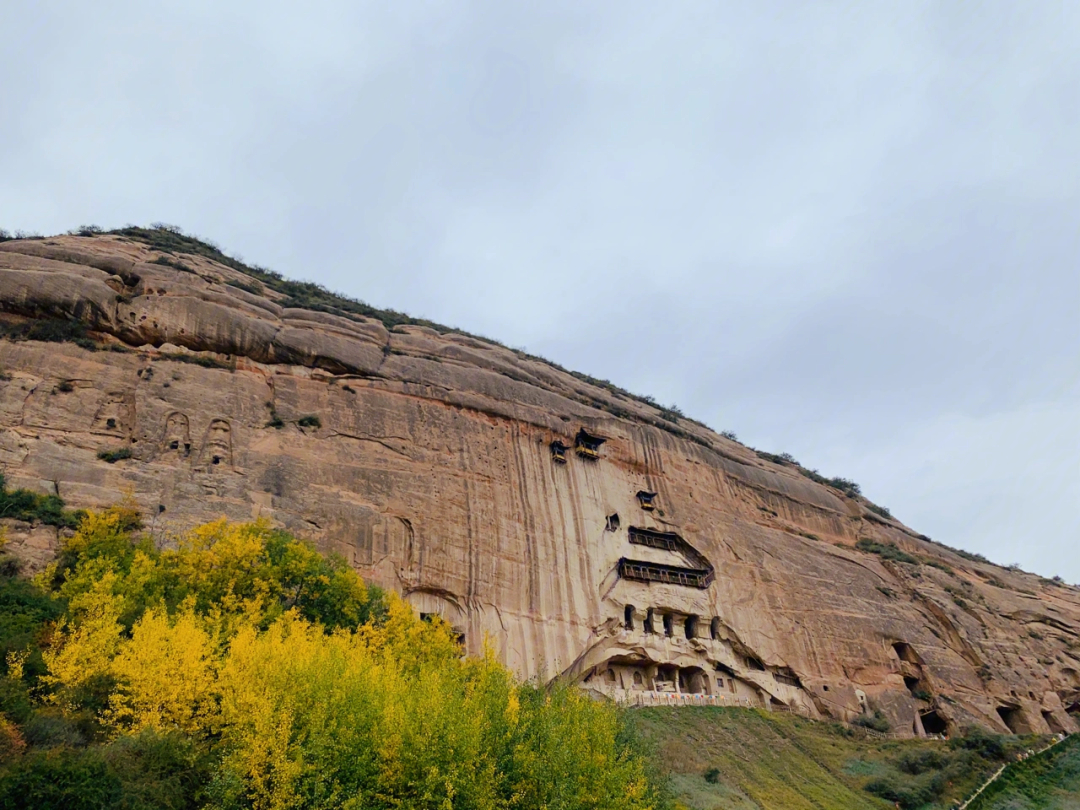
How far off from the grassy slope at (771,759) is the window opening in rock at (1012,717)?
11219 millimetres

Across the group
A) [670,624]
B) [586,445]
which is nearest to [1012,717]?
[670,624]

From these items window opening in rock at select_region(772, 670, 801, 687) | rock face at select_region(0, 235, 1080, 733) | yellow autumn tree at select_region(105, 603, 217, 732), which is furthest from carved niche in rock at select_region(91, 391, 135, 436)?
window opening in rock at select_region(772, 670, 801, 687)

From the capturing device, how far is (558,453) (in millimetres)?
36906

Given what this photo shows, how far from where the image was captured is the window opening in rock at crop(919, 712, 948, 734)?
38594 mm

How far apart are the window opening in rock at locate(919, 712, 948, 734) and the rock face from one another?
0.10m

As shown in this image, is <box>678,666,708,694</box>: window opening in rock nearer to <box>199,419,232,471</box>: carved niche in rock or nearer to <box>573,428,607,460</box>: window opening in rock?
<box>573,428,607,460</box>: window opening in rock

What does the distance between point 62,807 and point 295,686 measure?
14.6 feet

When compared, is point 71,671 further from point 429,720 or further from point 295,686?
point 429,720

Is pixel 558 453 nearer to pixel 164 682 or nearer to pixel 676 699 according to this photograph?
pixel 676 699

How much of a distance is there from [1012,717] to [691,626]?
19.3 metres

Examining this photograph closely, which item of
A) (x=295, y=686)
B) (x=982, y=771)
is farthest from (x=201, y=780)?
(x=982, y=771)

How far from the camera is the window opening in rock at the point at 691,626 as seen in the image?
36.9 meters

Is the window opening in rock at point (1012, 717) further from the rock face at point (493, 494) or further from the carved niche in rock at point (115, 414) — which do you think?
the carved niche in rock at point (115, 414)

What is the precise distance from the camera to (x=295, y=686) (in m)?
15.9
